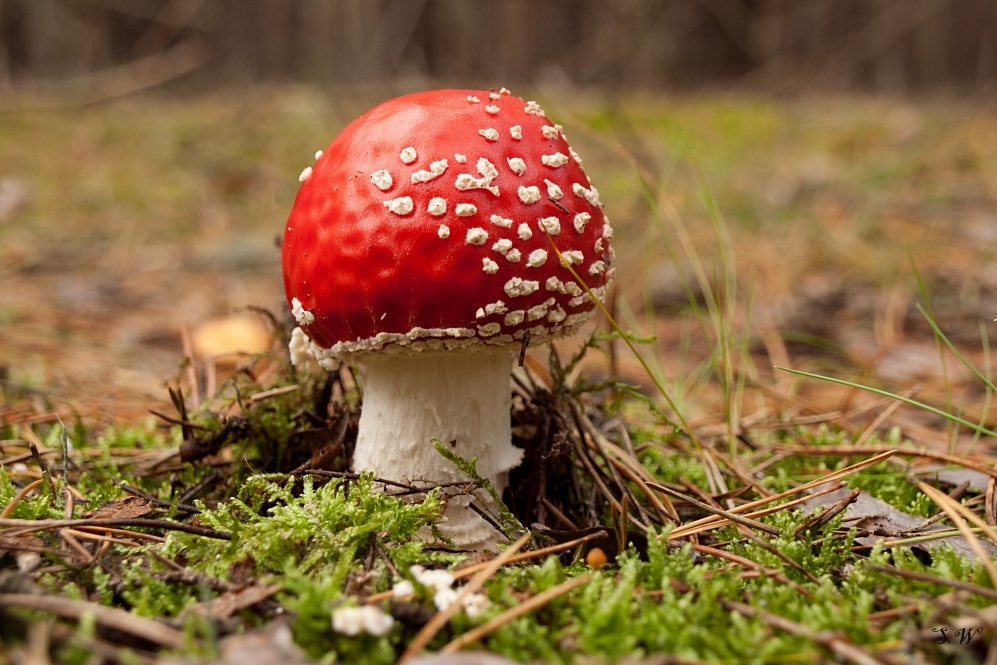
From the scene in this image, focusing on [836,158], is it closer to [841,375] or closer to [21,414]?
[841,375]

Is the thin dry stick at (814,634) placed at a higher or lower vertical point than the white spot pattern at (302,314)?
lower

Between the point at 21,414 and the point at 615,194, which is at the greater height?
the point at 615,194

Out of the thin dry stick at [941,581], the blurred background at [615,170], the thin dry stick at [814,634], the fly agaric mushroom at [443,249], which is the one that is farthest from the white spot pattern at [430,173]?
the thin dry stick at [941,581]

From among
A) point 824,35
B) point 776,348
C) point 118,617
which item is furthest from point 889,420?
point 824,35

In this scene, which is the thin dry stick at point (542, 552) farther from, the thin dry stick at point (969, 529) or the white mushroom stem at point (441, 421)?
the thin dry stick at point (969, 529)

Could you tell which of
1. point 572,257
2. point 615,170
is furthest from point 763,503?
point 615,170
